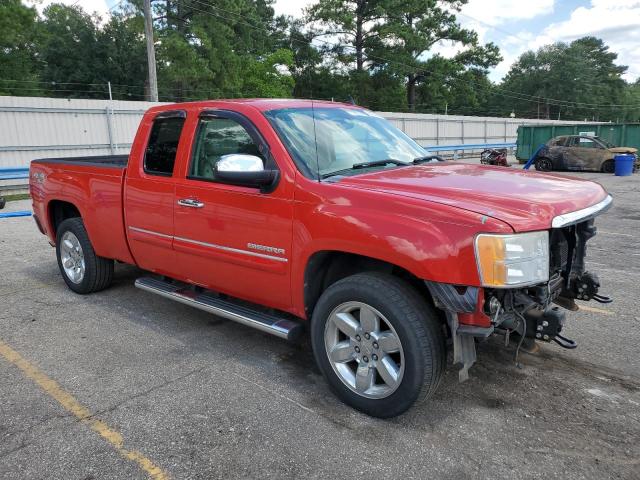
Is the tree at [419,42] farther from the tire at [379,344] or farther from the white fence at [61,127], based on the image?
the tire at [379,344]

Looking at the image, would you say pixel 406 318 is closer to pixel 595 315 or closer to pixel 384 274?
pixel 384 274

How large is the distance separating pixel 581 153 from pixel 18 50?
42.1 meters

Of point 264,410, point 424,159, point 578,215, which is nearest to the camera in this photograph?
point 578,215

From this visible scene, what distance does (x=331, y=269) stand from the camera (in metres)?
3.44

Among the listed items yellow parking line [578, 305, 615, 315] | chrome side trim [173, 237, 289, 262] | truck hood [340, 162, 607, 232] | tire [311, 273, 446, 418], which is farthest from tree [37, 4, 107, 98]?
tire [311, 273, 446, 418]

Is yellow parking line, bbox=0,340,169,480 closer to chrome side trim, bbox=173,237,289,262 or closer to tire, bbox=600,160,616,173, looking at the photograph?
chrome side trim, bbox=173,237,289,262

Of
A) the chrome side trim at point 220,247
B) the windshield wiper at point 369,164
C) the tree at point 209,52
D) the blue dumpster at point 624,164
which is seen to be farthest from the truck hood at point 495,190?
the tree at point 209,52

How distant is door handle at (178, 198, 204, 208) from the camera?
398 centimetres

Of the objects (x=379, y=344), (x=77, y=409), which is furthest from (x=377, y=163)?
(x=77, y=409)

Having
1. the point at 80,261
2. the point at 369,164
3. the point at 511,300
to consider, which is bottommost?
the point at 80,261

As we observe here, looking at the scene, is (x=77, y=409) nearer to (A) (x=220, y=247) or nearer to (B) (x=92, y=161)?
(A) (x=220, y=247)

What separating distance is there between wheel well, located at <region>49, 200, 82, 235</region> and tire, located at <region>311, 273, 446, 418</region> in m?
3.81

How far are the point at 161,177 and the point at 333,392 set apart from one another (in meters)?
2.25

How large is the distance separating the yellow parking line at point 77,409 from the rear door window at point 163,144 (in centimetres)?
176
